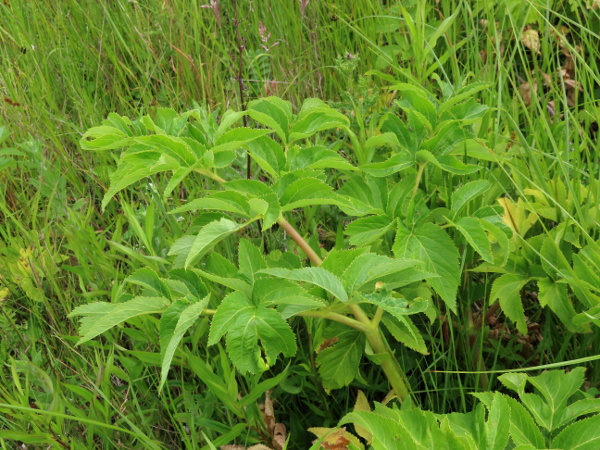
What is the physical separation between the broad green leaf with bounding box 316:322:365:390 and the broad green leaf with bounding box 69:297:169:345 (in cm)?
41

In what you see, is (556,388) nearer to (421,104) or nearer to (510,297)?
(510,297)

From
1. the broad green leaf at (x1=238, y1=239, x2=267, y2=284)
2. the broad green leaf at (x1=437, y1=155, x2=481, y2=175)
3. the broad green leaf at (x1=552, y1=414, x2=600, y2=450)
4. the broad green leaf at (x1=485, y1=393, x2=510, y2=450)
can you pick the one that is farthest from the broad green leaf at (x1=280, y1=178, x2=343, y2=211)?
the broad green leaf at (x1=552, y1=414, x2=600, y2=450)

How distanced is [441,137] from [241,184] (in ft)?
1.50

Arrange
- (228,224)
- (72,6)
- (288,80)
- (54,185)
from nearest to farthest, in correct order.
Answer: (228,224) → (54,185) → (288,80) → (72,6)

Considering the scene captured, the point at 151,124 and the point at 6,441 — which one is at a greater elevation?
the point at 151,124

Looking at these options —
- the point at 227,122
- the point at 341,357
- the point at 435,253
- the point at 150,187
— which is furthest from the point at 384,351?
the point at 150,187

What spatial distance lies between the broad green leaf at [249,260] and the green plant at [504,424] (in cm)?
30

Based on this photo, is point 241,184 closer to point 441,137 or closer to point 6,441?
point 441,137

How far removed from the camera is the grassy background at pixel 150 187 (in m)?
1.43

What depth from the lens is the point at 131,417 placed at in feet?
4.75

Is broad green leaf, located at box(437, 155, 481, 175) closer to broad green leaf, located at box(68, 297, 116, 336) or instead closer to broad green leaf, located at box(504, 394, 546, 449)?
broad green leaf, located at box(504, 394, 546, 449)

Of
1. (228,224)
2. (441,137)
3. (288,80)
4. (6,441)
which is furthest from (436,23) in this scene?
(6,441)

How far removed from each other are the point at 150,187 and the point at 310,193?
0.90 metres

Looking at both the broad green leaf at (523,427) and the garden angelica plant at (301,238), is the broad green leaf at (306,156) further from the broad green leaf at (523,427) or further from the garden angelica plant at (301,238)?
the broad green leaf at (523,427)
